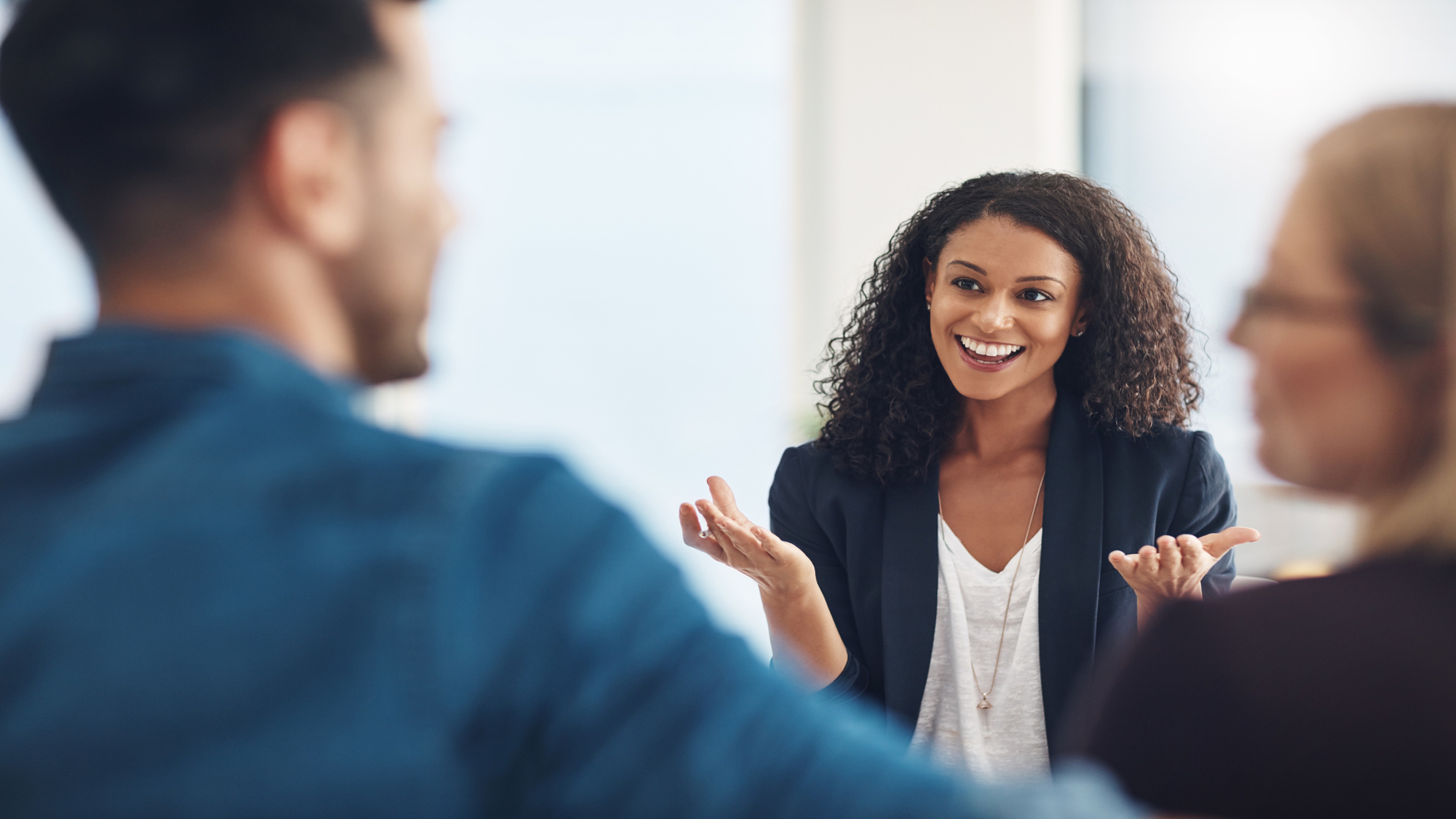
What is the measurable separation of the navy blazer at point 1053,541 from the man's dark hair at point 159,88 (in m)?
1.40

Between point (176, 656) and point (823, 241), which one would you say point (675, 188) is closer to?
point (823, 241)

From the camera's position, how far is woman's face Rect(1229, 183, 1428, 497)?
0.75 metres

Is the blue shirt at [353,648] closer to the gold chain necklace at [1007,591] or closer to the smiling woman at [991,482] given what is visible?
the smiling woman at [991,482]

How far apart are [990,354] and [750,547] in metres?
0.58

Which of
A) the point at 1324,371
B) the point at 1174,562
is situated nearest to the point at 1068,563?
the point at 1174,562

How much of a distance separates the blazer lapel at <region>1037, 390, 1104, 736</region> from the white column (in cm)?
182

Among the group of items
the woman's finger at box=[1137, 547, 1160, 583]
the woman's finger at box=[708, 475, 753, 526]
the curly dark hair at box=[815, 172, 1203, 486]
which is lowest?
the woman's finger at box=[1137, 547, 1160, 583]

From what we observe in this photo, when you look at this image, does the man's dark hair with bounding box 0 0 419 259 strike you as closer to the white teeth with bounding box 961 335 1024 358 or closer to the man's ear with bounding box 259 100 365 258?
the man's ear with bounding box 259 100 365 258

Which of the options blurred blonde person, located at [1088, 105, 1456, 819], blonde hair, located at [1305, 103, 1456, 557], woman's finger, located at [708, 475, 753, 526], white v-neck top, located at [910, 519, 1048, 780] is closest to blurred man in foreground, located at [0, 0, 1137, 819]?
blurred blonde person, located at [1088, 105, 1456, 819]

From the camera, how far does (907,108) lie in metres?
3.75

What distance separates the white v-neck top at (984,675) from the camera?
5.52 ft

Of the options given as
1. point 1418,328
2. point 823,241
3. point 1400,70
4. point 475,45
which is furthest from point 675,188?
point 1418,328

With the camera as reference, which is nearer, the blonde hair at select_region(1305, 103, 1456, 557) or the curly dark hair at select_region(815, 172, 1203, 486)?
the blonde hair at select_region(1305, 103, 1456, 557)

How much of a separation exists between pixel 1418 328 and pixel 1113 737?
35cm
